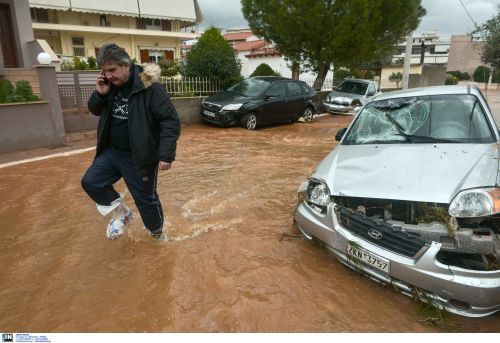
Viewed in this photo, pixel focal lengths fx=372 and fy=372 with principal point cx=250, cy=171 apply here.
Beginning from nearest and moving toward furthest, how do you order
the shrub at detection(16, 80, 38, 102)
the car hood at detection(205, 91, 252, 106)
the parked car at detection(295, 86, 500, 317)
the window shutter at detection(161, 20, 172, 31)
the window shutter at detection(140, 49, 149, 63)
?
the parked car at detection(295, 86, 500, 317) → the shrub at detection(16, 80, 38, 102) → the car hood at detection(205, 91, 252, 106) → the window shutter at detection(140, 49, 149, 63) → the window shutter at detection(161, 20, 172, 31)

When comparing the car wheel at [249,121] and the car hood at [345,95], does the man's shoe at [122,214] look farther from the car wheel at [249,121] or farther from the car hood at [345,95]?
the car hood at [345,95]

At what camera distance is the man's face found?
2.96 m

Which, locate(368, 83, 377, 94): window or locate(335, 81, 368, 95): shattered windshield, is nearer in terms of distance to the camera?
locate(368, 83, 377, 94): window

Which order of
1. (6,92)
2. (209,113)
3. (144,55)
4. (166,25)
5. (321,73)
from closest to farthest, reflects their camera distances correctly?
1. (6,92)
2. (209,113)
3. (321,73)
4. (144,55)
5. (166,25)

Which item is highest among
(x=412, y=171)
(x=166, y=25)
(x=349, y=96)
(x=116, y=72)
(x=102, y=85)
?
(x=166, y=25)

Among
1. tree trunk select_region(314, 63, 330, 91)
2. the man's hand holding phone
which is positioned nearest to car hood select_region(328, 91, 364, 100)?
tree trunk select_region(314, 63, 330, 91)

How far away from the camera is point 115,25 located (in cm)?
2648

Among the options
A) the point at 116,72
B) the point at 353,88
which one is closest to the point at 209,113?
the point at 353,88

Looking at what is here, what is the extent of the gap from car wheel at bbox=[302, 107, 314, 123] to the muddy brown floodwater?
23.9 feet

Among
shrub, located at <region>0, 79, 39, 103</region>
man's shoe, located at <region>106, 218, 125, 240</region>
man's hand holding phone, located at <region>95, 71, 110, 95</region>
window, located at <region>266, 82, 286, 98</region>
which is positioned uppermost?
man's hand holding phone, located at <region>95, 71, 110, 95</region>

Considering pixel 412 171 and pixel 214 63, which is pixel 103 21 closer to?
pixel 214 63

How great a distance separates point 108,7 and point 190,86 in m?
16.6

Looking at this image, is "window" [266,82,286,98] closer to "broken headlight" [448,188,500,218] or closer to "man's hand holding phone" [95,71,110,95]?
"man's hand holding phone" [95,71,110,95]

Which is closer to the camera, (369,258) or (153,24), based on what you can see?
(369,258)
